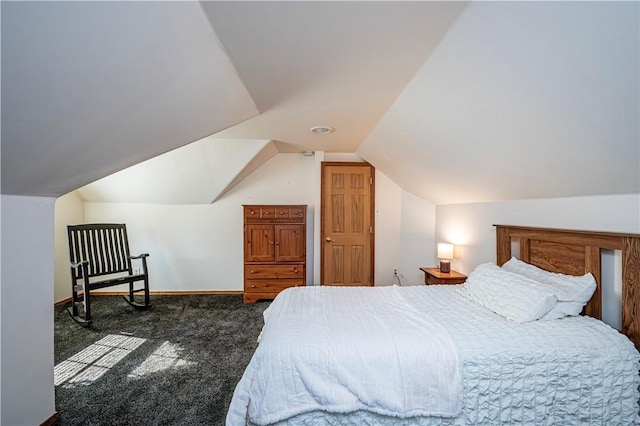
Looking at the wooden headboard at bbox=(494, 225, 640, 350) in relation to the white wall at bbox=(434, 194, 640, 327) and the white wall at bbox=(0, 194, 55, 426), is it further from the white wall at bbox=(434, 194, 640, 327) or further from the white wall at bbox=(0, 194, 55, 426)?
the white wall at bbox=(0, 194, 55, 426)

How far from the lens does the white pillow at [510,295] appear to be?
1.62 meters

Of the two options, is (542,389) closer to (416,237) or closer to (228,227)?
(416,237)

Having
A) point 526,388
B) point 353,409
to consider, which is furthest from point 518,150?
point 353,409

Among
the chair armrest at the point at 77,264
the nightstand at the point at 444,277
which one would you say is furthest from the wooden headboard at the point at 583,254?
the chair armrest at the point at 77,264

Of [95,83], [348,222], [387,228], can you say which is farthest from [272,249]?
[95,83]

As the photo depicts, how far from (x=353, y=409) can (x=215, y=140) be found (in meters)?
3.33

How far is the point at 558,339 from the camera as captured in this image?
1.45 metres

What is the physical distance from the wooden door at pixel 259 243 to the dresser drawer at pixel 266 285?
31cm

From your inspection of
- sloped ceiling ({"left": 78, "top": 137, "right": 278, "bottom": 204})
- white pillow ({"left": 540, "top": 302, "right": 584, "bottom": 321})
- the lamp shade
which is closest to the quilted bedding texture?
white pillow ({"left": 540, "top": 302, "right": 584, "bottom": 321})

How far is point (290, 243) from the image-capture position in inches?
156

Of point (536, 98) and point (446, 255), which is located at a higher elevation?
point (536, 98)

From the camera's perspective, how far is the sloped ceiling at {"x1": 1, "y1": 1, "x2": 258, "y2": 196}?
0.91 metres

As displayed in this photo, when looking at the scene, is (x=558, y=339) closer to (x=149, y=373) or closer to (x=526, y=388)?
(x=526, y=388)

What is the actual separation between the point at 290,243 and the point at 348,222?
0.95m
